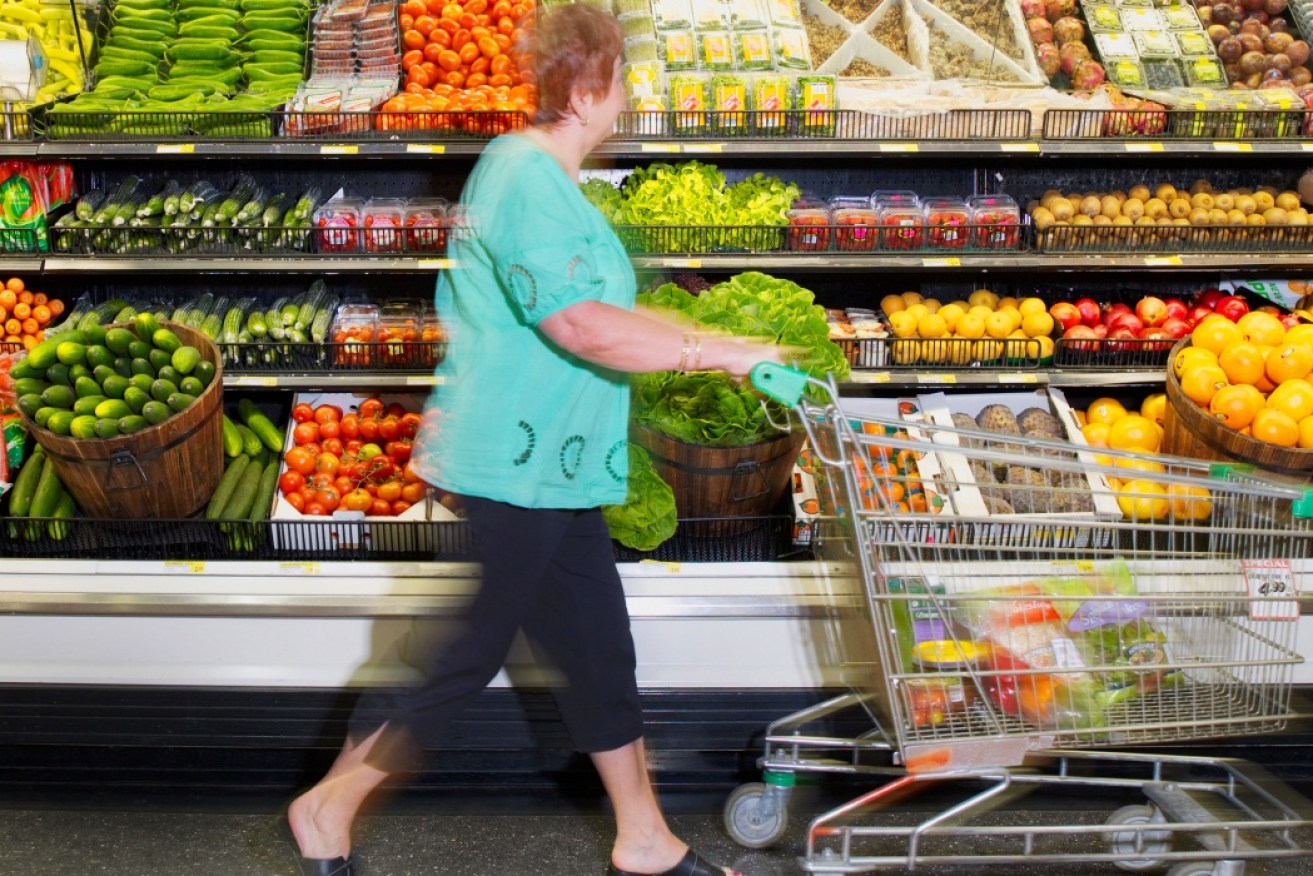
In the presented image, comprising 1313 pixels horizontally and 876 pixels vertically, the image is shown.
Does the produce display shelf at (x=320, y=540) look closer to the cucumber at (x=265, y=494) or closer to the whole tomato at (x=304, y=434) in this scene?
the cucumber at (x=265, y=494)

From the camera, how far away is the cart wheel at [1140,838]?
9.27 ft

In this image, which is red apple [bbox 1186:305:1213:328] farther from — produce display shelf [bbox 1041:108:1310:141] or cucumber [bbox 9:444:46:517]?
cucumber [bbox 9:444:46:517]

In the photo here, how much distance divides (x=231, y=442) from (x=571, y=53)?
1928 mm

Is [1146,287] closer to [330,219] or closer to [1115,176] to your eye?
[1115,176]

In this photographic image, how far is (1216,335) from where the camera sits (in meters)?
3.52

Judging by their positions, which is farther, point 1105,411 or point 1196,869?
point 1105,411

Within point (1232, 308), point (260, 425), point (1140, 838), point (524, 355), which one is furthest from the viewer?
point (1232, 308)

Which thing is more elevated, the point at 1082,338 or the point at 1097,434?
the point at 1082,338

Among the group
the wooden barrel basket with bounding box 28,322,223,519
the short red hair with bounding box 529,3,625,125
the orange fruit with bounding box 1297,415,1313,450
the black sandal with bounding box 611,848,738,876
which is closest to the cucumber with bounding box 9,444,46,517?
the wooden barrel basket with bounding box 28,322,223,519

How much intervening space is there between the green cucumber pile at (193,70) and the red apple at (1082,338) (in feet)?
7.83

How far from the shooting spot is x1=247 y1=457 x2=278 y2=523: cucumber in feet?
11.5

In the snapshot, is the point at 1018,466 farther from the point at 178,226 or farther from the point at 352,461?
the point at 178,226

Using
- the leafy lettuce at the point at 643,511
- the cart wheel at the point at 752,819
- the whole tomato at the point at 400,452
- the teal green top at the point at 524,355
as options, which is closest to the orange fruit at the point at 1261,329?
the leafy lettuce at the point at 643,511

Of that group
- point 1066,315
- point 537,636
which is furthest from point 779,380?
point 1066,315
